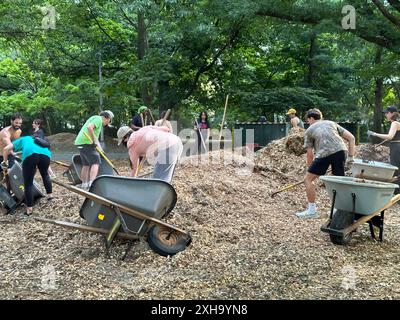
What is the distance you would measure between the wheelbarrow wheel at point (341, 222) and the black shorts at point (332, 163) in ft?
3.56

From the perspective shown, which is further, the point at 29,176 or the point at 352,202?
the point at 29,176

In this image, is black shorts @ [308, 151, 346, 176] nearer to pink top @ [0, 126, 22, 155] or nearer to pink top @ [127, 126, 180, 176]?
pink top @ [127, 126, 180, 176]

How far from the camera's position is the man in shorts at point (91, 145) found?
7180 millimetres

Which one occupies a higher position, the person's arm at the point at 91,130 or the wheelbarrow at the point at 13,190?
the person's arm at the point at 91,130

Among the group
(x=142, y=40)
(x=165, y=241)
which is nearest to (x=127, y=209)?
(x=165, y=241)

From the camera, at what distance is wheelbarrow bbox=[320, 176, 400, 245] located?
4868 mm

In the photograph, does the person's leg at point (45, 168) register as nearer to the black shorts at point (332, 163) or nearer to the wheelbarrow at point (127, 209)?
the wheelbarrow at point (127, 209)

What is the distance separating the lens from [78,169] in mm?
8047

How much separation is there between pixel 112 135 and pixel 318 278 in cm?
1939

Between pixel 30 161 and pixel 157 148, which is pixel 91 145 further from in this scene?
pixel 157 148

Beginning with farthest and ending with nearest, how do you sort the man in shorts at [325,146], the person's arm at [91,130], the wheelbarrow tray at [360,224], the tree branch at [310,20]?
1. the tree branch at [310,20]
2. the person's arm at [91,130]
3. the man in shorts at [325,146]
4. the wheelbarrow tray at [360,224]

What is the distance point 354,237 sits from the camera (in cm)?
552

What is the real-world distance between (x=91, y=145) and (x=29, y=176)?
108 cm

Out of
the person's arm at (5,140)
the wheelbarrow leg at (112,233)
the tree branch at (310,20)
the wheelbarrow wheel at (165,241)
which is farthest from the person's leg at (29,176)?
the tree branch at (310,20)
